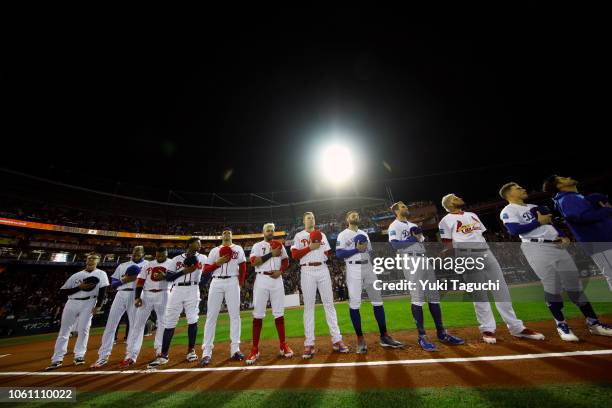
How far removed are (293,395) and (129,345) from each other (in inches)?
183

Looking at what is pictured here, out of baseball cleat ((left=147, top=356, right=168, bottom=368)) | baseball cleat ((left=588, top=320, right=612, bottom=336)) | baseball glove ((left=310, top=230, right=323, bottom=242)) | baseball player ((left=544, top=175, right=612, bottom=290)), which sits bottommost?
baseball cleat ((left=147, top=356, right=168, bottom=368))

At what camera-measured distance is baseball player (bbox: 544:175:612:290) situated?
3971mm

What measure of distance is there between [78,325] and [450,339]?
26.6 feet

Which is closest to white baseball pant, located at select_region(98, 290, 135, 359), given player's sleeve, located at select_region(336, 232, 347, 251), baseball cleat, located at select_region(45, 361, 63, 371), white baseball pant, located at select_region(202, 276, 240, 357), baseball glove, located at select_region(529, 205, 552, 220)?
baseball cleat, located at select_region(45, 361, 63, 371)

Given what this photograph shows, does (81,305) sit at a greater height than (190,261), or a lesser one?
lesser

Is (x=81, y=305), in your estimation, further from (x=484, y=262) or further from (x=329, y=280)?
(x=484, y=262)

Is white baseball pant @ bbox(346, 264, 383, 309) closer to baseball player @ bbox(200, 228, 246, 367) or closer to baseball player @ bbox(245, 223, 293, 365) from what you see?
baseball player @ bbox(245, 223, 293, 365)

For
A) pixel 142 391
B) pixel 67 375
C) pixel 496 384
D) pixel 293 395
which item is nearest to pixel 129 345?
pixel 67 375

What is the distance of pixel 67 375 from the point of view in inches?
193

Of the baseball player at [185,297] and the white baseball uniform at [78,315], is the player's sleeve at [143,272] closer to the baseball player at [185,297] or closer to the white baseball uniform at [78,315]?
the baseball player at [185,297]

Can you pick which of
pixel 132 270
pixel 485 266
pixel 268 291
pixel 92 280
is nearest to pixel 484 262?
pixel 485 266

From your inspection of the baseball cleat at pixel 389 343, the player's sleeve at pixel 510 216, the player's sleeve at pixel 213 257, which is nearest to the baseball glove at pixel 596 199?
the player's sleeve at pixel 510 216

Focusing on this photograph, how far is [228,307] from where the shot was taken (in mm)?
5301

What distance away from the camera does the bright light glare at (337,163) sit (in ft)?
76.5
